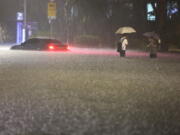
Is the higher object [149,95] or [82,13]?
[82,13]

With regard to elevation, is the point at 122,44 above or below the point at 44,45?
above

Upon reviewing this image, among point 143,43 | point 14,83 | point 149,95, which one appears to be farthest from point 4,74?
point 143,43

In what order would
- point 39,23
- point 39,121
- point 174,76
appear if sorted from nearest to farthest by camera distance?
point 39,121
point 174,76
point 39,23

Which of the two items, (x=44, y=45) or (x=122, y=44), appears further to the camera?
(x=44, y=45)

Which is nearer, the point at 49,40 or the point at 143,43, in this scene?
the point at 49,40

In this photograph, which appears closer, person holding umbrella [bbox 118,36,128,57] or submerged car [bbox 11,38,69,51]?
person holding umbrella [bbox 118,36,128,57]

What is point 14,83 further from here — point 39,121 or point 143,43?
point 143,43

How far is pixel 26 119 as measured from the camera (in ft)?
31.0

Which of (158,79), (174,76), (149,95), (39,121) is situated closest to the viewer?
(39,121)

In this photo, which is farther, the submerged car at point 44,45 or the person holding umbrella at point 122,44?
the submerged car at point 44,45

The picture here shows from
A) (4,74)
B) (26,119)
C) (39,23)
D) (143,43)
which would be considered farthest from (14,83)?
(39,23)

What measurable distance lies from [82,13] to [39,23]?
883 cm

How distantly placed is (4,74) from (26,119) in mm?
9492

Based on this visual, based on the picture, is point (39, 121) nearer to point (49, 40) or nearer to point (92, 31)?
point (49, 40)
